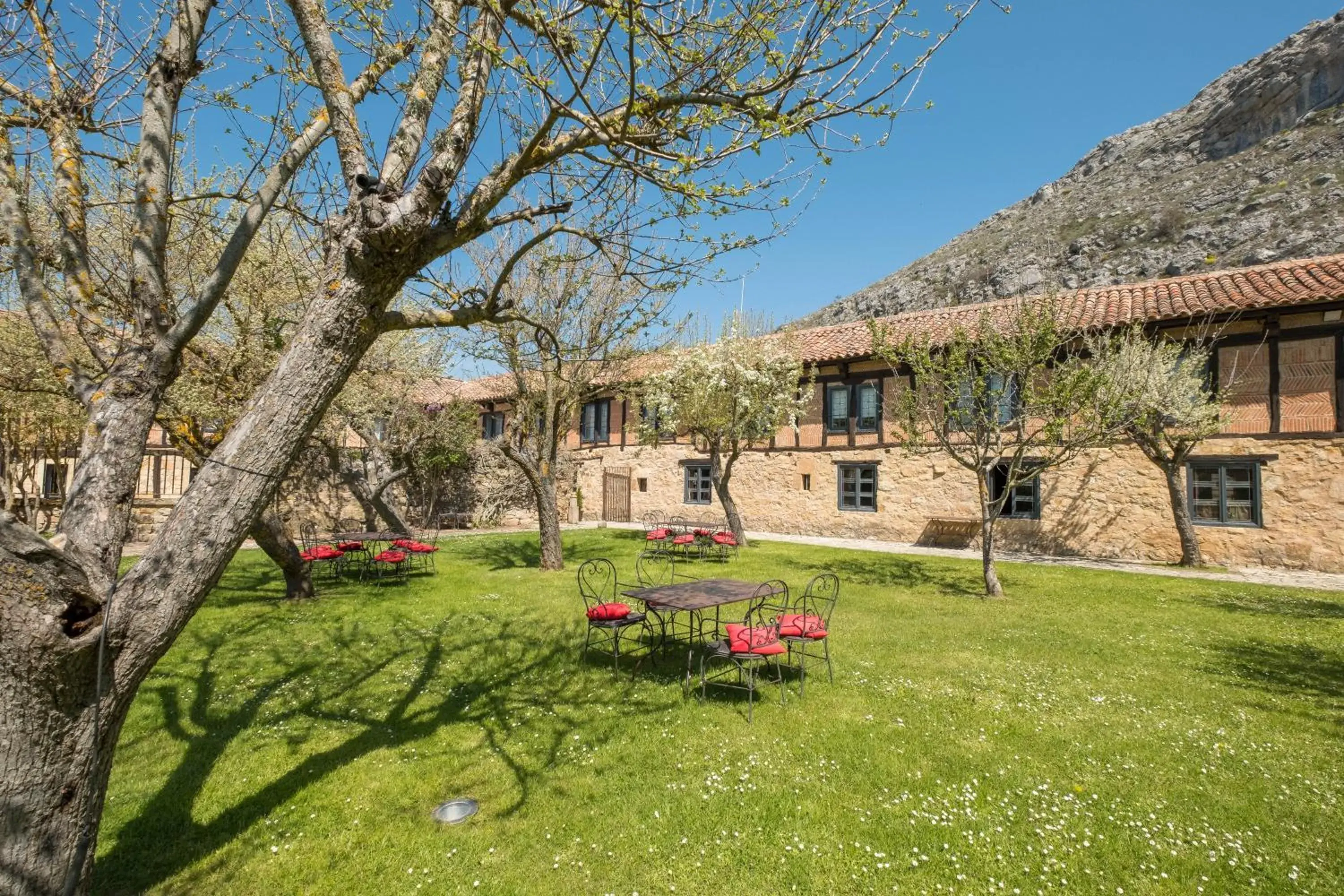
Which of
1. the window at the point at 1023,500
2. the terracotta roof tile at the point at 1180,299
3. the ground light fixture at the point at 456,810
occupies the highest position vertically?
the terracotta roof tile at the point at 1180,299

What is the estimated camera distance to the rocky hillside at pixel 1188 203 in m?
39.3

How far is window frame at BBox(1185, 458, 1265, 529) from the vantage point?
13.2 metres

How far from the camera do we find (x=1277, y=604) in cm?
967

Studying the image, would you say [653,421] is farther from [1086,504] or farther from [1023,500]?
[1086,504]

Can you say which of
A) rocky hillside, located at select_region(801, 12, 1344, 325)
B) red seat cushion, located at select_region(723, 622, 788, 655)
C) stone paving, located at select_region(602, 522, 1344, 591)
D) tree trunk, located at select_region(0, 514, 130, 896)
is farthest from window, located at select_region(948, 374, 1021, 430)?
rocky hillside, located at select_region(801, 12, 1344, 325)

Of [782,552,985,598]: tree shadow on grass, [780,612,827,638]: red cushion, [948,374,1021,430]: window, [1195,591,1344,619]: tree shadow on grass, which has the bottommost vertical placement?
[782,552,985,598]: tree shadow on grass

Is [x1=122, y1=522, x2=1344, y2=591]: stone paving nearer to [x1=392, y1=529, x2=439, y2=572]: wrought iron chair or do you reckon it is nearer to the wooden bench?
the wooden bench

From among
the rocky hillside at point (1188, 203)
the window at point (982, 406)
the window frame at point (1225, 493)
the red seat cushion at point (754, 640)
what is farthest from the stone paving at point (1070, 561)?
the rocky hillside at point (1188, 203)

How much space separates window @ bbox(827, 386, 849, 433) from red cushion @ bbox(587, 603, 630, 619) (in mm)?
13101

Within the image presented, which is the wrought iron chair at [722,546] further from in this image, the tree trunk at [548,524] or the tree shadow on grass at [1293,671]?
the tree shadow on grass at [1293,671]

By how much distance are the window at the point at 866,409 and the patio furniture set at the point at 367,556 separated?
11.7 metres

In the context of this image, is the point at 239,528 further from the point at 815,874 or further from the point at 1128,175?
the point at 1128,175

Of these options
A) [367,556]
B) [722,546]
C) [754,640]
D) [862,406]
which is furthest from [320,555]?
[862,406]

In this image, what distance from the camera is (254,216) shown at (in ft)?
10.8
